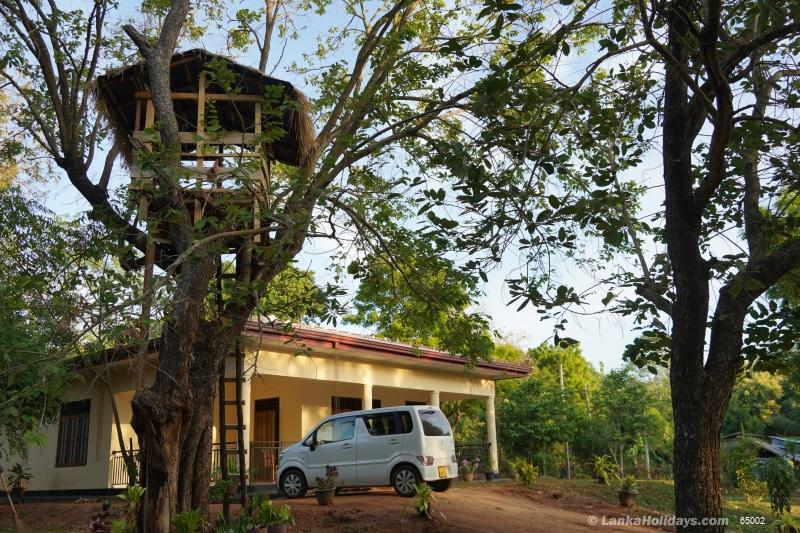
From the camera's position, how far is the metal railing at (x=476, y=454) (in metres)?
19.0

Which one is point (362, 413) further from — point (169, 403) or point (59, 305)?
point (59, 305)

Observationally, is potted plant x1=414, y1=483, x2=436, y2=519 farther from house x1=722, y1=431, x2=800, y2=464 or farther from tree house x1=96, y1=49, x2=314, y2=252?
house x1=722, y1=431, x2=800, y2=464

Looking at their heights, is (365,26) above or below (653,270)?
Result: above

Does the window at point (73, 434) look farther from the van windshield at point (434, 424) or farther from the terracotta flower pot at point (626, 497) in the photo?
the terracotta flower pot at point (626, 497)

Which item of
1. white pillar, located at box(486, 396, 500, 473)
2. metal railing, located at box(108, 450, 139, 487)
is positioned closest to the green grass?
white pillar, located at box(486, 396, 500, 473)

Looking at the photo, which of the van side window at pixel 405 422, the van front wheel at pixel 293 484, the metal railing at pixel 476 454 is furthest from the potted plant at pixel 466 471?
the van front wheel at pixel 293 484

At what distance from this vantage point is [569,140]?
7.78 meters

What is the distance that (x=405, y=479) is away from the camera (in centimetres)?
1291

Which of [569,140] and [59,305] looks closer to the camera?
[59,305]

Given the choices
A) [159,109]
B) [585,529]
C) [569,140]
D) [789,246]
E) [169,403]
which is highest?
[159,109]

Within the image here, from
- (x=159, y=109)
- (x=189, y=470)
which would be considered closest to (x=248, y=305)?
(x=189, y=470)

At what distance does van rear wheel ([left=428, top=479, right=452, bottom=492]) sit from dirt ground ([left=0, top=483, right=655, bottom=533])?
227 millimetres

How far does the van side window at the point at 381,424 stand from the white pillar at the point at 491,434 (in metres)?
7.21

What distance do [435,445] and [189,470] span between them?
19.0ft
